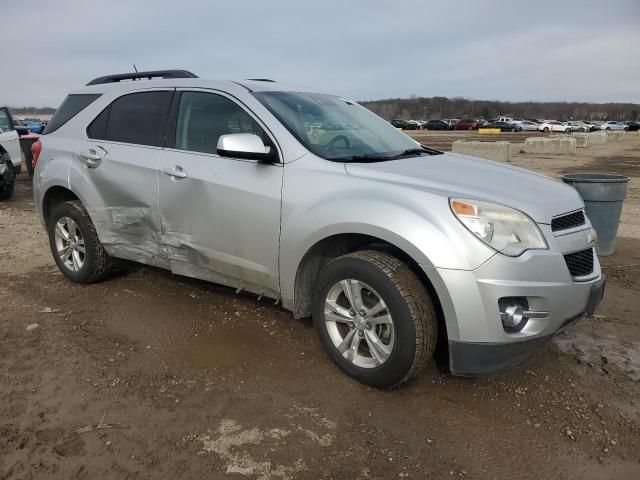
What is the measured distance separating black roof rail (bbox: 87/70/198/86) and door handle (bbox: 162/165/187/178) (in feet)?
2.95

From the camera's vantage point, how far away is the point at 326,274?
3.10 m

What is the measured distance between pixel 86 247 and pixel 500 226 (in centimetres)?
354

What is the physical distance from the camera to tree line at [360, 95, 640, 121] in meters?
139

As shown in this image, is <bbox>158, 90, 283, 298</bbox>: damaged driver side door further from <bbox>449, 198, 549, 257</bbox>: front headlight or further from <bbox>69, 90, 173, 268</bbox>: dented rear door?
<bbox>449, 198, 549, 257</bbox>: front headlight

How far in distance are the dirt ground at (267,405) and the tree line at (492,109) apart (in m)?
132

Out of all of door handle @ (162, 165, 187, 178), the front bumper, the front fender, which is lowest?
the front bumper

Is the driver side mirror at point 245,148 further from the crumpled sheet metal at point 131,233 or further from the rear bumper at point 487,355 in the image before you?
the rear bumper at point 487,355

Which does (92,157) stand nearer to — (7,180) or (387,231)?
(387,231)

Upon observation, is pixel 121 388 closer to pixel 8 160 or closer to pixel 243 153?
pixel 243 153

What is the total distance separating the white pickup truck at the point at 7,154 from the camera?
1018cm

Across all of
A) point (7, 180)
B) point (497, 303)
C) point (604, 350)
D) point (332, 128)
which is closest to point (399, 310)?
point (497, 303)

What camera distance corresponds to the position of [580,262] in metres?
2.92

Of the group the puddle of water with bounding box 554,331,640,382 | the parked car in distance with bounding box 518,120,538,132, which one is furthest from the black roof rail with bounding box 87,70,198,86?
the parked car in distance with bounding box 518,120,538,132

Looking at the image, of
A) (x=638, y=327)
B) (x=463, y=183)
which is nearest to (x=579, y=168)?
(x=638, y=327)
